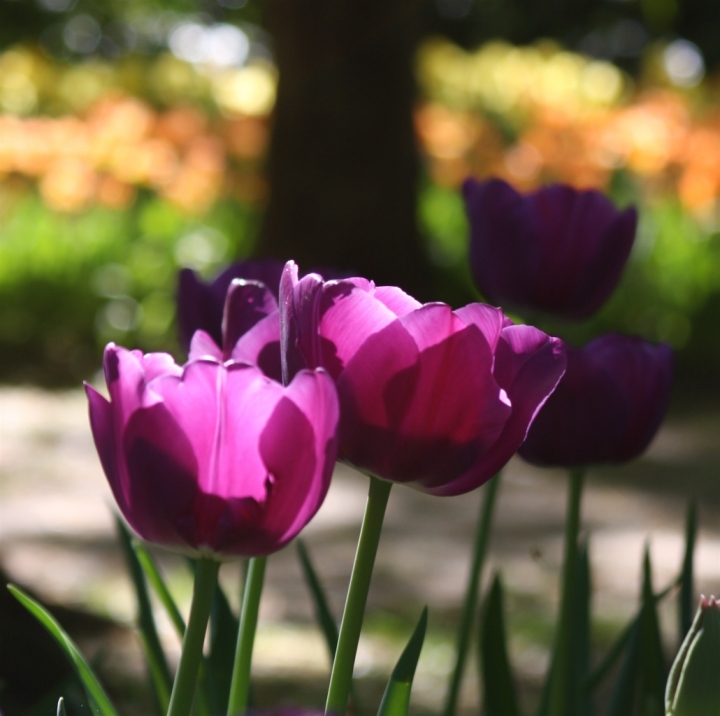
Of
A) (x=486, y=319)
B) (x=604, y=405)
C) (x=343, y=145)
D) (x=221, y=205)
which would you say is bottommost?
(x=221, y=205)

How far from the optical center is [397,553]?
2.98 metres

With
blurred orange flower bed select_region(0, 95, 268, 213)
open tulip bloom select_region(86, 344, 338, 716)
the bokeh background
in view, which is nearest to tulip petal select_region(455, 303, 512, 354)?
open tulip bloom select_region(86, 344, 338, 716)

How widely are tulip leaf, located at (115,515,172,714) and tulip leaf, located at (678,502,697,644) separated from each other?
435 millimetres

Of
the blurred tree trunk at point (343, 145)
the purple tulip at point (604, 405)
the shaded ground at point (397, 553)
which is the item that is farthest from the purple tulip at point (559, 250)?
the blurred tree trunk at point (343, 145)

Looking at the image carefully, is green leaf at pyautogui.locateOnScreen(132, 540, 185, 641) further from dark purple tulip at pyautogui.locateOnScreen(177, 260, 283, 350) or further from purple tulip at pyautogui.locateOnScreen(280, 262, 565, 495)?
purple tulip at pyautogui.locateOnScreen(280, 262, 565, 495)

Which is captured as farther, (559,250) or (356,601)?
(559,250)

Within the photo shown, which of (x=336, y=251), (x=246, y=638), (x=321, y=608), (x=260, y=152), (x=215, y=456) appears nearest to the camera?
(x=215, y=456)

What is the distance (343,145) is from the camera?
501 cm

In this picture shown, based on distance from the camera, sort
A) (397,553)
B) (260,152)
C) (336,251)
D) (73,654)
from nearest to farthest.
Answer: (73,654)
(397,553)
(336,251)
(260,152)

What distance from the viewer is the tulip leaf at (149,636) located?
87 cm

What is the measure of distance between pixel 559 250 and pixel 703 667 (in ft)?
1.66

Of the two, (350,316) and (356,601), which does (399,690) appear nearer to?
(356,601)

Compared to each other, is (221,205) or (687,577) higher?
(687,577)

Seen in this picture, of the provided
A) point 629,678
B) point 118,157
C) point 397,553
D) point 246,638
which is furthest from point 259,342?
point 118,157
